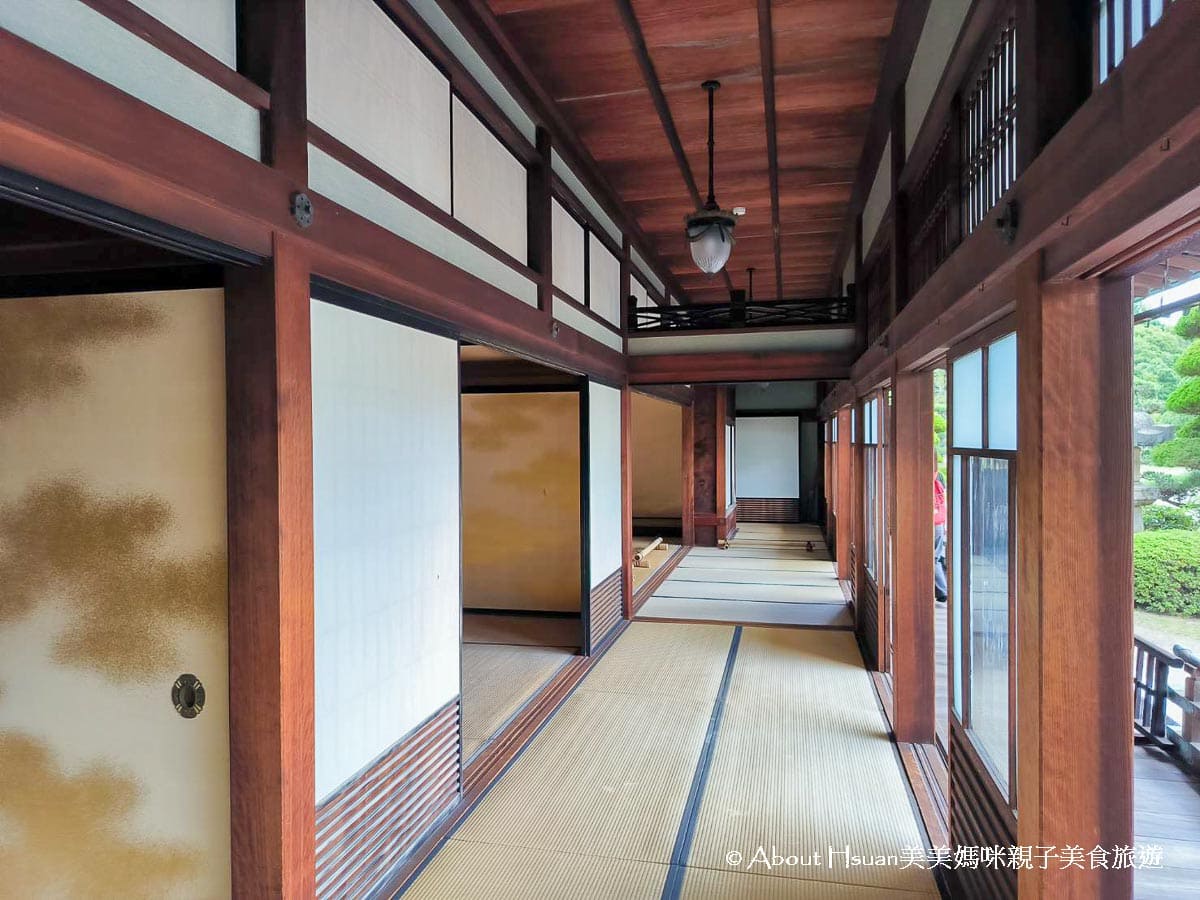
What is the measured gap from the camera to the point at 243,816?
1.78 metres

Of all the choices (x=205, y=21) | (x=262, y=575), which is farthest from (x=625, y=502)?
(x=205, y=21)

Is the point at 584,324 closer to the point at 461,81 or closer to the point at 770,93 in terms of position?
the point at 770,93

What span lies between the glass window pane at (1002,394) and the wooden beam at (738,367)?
12.1 ft

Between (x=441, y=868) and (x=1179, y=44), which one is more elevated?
(x=1179, y=44)

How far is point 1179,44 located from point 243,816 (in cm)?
245

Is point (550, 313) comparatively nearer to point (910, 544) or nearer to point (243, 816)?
point (910, 544)

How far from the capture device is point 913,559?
11.5 feet

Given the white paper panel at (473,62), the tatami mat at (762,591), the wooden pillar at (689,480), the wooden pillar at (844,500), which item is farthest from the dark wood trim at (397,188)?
the wooden pillar at (689,480)

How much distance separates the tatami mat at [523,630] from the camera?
5.53m

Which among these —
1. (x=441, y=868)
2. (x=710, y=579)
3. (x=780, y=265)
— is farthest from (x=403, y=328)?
(x=710, y=579)

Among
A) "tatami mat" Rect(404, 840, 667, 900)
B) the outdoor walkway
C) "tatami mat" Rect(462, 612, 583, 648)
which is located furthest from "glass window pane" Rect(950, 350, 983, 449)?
"tatami mat" Rect(462, 612, 583, 648)

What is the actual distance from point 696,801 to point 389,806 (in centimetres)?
133

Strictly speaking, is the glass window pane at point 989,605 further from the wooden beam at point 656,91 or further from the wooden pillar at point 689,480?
the wooden pillar at point 689,480

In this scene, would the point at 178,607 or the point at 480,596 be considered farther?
the point at 480,596
